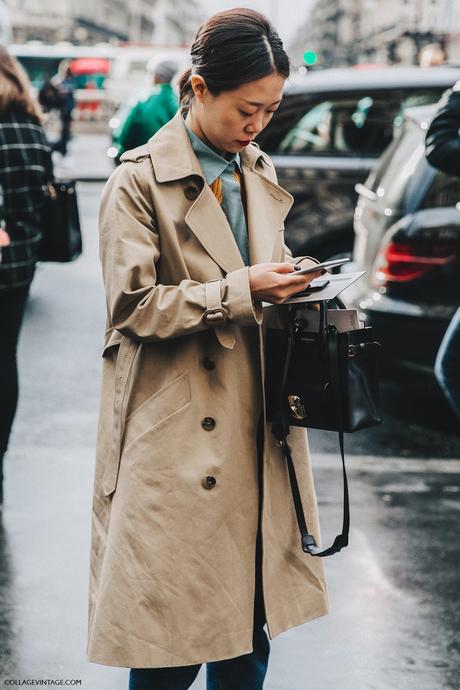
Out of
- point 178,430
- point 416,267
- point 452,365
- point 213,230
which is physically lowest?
point 416,267

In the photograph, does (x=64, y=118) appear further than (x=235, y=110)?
Yes

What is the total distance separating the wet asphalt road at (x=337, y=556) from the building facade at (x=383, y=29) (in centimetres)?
2336

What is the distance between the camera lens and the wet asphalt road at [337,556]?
3465 mm

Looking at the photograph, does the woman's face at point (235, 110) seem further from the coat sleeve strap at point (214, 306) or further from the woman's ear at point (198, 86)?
the coat sleeve strap at point (214, 306)

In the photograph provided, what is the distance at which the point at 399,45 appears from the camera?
76812 millimetres

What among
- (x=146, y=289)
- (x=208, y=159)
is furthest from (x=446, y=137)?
(x=146, y=289)

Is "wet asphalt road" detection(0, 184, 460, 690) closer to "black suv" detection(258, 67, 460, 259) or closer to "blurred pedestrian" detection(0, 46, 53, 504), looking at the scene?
"blurred pedestrian" detection(0, 46, 53, 504)

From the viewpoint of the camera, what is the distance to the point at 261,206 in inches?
95.4

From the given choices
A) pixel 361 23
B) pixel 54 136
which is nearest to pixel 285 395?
pixel 54 136

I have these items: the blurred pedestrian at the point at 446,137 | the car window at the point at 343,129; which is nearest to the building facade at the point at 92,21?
the car window at the point at 343,129

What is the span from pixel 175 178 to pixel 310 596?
3.18 ft

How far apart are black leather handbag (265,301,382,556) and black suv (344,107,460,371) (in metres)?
3.40

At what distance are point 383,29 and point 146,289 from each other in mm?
94304

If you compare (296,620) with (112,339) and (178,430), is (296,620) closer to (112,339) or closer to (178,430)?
(178,430)
